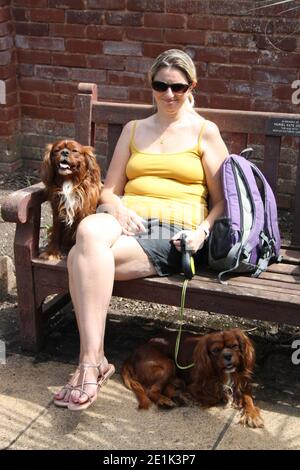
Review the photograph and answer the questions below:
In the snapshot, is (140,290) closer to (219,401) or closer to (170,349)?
(170,349)

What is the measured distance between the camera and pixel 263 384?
133 inches

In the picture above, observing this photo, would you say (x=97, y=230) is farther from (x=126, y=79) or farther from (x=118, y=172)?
(x=126, y=79)

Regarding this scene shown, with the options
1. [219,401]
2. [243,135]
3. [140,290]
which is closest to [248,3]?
[243,135]

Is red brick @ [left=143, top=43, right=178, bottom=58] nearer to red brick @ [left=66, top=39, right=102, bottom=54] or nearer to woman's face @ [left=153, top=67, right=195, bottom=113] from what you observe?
red brick @ [left=66, top=39, right=102, bottom=54]

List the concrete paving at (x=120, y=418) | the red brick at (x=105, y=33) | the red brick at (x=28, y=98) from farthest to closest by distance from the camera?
the red brick at (x=28, y=98)
the red brick at (x=105, y=33)
the concrete paving at (x=120, y=418)

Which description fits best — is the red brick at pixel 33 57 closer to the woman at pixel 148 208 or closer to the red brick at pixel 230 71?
the red brick at pixel 230 71

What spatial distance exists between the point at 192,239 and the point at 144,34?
2477 mm

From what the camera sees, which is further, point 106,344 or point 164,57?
point 106,344

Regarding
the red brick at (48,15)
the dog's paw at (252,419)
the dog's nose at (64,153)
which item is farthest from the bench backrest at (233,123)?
the red brick at (48,15)

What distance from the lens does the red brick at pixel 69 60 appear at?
17.9 ft

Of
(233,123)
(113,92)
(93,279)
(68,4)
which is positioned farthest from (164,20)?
(93,279)

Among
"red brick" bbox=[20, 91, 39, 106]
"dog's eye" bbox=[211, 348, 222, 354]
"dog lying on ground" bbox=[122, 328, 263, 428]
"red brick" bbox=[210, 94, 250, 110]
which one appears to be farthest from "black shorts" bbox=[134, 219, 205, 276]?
"red brick" bbox=[20, 91, 39, 106]

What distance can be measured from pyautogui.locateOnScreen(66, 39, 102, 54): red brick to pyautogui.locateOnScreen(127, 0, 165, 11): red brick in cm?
39

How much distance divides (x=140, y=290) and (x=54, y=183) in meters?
0.73
